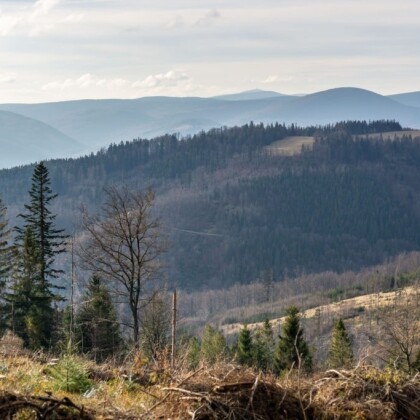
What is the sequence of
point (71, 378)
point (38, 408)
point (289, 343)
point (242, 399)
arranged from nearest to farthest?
1. point (38, 408)
2. point (242, 399)
3. point (71, 378)
4. point (289, 343)

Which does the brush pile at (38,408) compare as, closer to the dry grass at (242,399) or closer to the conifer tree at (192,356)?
the dry grass at (242,399)

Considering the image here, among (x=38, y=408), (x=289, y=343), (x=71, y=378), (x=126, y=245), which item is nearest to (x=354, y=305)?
(x=289, y=343)

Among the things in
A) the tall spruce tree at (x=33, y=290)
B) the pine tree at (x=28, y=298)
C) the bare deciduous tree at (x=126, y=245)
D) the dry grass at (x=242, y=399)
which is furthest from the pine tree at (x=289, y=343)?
the dry grass at (x=242, y=399)

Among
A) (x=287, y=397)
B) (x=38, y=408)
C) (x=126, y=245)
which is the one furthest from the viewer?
(x=126, y=245)

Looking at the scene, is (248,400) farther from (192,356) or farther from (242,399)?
(192,356)

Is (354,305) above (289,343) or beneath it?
beneath

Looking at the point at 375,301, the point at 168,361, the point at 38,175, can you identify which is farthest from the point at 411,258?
the point at 168,361

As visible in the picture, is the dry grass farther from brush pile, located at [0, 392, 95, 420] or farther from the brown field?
the brown field

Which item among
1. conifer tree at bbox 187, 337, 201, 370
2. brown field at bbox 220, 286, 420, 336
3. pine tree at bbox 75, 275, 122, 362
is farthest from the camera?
brown field at bbox 220, 286, 420, 336

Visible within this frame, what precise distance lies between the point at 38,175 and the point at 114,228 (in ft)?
36.2

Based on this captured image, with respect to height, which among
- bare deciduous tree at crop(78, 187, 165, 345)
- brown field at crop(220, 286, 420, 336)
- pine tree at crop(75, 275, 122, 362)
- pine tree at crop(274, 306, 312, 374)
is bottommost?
brown field at crop(220, 286, 420, 336)

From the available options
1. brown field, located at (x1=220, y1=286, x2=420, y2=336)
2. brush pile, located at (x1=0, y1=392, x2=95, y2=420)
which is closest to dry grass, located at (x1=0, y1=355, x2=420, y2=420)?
brush pile, located at (x1=0, y1=392, x2=95, y2=420)

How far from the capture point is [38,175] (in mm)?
34438

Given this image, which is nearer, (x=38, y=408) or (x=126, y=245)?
(x=38, y=408)
